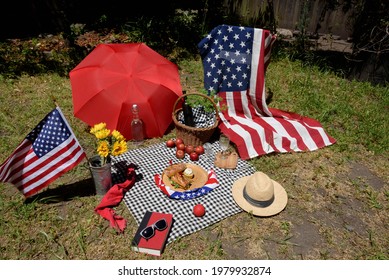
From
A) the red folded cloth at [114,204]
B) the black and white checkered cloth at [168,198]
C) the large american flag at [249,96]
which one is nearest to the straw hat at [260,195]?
the black and white checkered cloth at [168,198]

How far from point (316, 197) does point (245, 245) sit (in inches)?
57.5

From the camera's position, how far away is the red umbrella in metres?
4.81

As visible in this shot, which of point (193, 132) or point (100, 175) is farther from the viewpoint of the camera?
point (193, 132)

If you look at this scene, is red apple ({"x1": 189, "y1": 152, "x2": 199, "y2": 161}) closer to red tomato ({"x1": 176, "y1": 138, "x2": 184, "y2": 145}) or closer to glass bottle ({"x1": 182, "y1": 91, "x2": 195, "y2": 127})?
red tomato ({"x1": 176, "y1": 138, "x2": 184, "y2": 145})

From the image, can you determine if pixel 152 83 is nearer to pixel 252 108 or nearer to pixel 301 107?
pixel 252 108

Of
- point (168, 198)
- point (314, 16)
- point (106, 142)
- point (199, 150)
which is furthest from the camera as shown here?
point (314, 16)

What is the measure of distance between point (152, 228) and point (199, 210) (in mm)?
662

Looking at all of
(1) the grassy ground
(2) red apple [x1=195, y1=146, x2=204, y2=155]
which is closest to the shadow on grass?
(1) the grassy ground

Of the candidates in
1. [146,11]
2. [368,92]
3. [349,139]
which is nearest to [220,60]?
[349,139]

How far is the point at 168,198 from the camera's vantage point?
420cm

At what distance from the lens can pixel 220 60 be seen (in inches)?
226

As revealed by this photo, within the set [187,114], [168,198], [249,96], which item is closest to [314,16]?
[249,96]

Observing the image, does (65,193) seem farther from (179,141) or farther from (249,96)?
(249,96)

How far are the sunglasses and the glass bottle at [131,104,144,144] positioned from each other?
1909 millimetres
